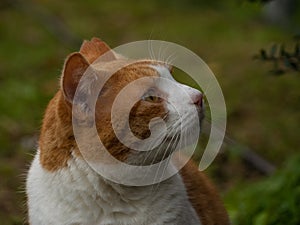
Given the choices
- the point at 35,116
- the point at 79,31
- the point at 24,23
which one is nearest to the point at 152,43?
the point at 35,116

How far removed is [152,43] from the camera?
12.7 feet

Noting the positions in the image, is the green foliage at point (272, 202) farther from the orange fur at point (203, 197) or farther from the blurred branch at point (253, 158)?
the blurred branch at point (253, 158)

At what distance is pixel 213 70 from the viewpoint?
6.95 m

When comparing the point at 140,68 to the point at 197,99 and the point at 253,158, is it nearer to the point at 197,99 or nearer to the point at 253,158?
the point at 197,99

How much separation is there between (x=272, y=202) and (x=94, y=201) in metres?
1.43

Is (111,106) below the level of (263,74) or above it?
above

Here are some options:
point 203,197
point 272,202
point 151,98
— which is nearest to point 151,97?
point 151,98

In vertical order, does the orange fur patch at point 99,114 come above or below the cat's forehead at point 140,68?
below

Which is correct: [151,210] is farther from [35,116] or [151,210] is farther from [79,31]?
[79,31]

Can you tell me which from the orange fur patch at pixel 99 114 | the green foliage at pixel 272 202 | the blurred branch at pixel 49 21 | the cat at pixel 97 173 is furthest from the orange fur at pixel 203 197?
the blurred branch at pixel 49 21

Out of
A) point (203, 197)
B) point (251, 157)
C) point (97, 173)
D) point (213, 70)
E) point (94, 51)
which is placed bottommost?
point (251, 157)

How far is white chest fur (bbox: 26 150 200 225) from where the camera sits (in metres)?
3.38

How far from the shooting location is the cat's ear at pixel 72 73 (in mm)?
3215

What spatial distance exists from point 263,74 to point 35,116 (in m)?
2.09
